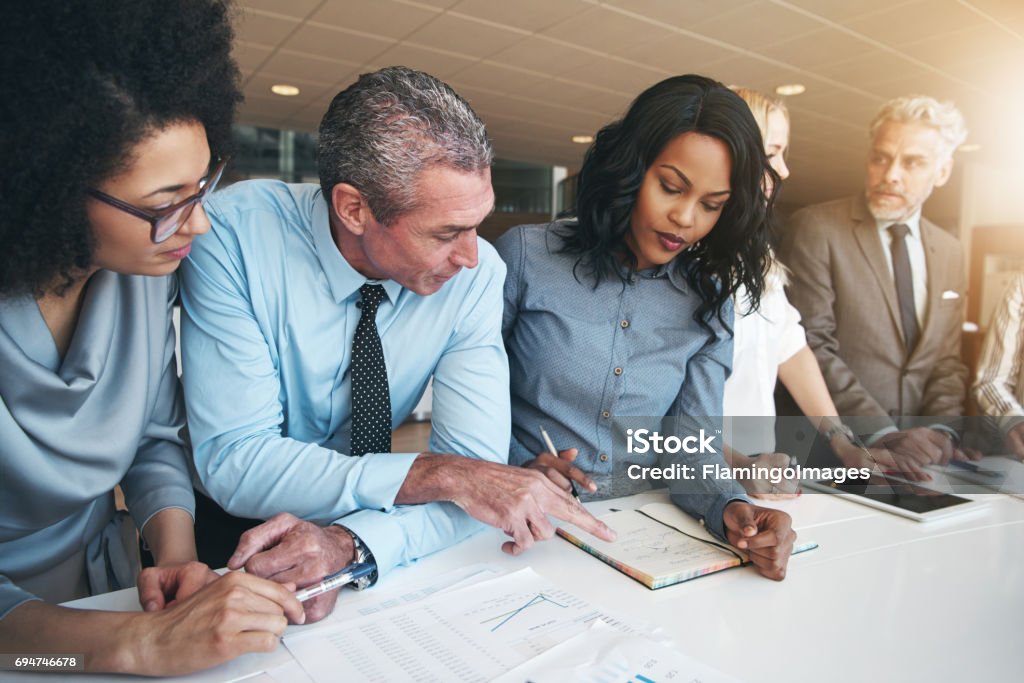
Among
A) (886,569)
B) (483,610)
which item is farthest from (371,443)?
(886,569)

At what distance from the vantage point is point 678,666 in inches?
32.6

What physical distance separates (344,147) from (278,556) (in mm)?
755

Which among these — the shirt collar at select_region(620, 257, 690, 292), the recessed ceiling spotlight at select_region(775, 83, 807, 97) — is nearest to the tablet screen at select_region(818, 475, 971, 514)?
the shirt collar at select_region(620, 257, 690, 292)

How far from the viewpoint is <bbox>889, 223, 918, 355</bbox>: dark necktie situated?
2646 millimetres

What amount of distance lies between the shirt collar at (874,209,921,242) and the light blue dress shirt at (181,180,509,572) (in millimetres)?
1881

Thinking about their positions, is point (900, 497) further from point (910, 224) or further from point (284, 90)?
point (284, 90)

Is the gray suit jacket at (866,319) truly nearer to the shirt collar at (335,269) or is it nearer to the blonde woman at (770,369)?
the blonde woman at (770,369)

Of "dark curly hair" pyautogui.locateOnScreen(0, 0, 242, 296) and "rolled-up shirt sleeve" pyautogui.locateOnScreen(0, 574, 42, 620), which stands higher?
"dark curly hair" pyautogui.locateOnScreen(0, 0, 242, 296)

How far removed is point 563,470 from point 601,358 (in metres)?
0.36

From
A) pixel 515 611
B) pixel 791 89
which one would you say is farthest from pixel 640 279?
pixel 791 89

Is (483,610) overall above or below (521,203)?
below

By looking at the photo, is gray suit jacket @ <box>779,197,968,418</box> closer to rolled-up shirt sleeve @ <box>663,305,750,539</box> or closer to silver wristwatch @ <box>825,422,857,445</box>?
silver wristwatch @ <box>825,422,857,445</box>

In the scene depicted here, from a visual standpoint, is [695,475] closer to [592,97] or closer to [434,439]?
[434,439]

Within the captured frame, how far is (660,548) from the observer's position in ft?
3.87
